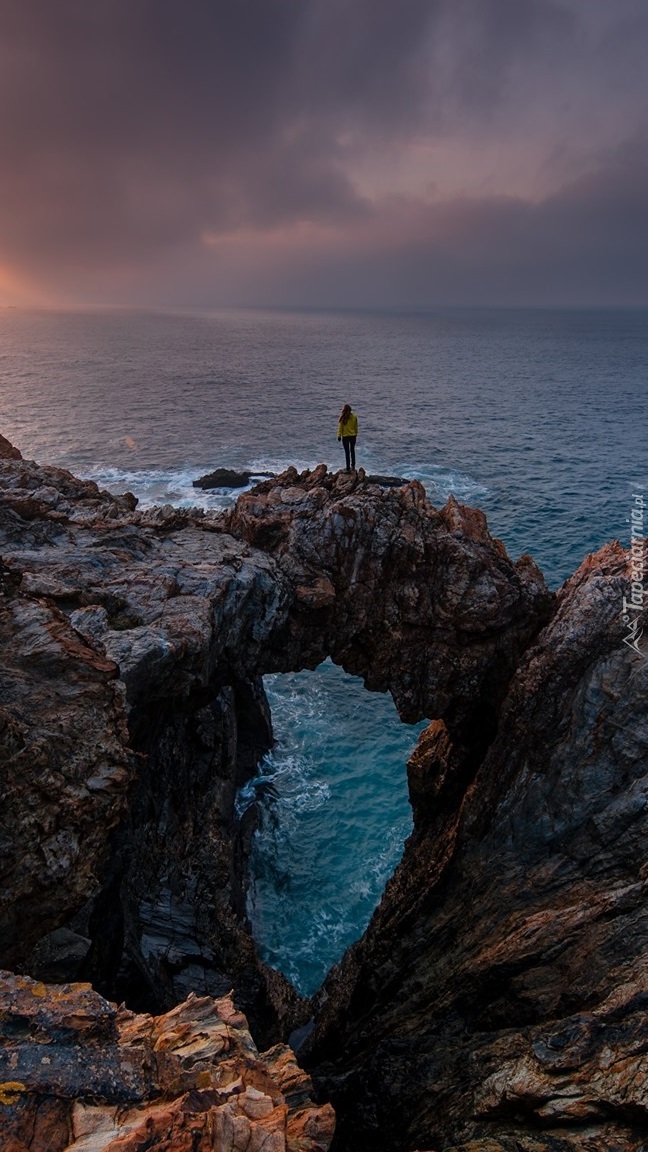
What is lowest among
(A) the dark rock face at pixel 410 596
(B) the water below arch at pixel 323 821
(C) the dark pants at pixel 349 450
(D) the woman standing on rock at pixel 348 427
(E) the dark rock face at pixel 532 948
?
(B) the water below arch at pixel 323 821

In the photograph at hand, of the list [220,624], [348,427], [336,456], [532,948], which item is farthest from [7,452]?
[336,456]

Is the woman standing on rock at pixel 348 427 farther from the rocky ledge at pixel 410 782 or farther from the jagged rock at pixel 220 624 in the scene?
the rocky ledge at pixel 410 782

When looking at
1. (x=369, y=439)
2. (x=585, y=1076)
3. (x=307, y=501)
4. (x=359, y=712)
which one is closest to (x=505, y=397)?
(x=369, y=439)

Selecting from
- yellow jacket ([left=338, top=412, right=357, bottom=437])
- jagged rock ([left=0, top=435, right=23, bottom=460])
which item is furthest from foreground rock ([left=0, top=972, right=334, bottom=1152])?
jagged rock ([left=0, top=435, right=23, bottom=460])

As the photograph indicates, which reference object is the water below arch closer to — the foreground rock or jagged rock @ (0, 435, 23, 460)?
the foreground rock

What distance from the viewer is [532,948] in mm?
15664

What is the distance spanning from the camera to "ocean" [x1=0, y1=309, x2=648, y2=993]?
34250 millimetres

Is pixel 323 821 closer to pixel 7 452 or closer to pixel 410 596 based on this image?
pixel 410 596

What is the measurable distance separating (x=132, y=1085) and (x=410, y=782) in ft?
66.4

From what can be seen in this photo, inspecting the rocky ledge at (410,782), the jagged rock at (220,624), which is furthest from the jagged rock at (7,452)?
the jagged rock at (220,624)

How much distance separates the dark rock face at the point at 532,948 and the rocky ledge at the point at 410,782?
8 centimetres

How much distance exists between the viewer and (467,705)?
24109 mm

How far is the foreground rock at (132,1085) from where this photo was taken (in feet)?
27.2

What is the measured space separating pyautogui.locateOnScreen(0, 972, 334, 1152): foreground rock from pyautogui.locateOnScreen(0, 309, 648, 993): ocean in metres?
21.1
